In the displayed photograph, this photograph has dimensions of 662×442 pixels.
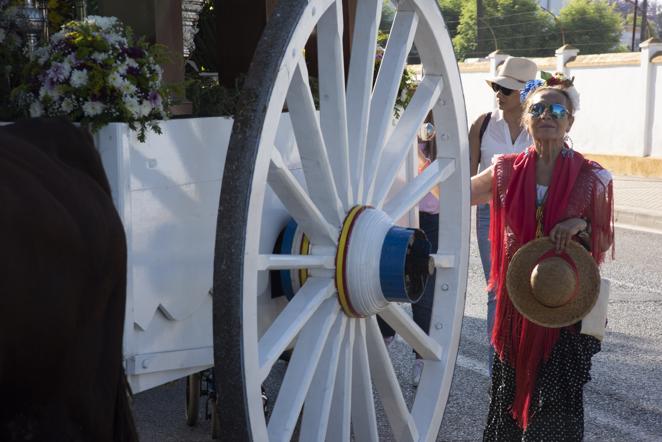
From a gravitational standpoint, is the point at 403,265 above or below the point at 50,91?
below

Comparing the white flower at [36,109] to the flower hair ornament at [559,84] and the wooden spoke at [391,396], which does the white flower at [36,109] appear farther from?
the flower hair ornament at [559,84]

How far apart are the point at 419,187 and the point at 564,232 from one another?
57 centimetres

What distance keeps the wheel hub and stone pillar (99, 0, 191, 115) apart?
69cm

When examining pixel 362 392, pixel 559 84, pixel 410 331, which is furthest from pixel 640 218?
pixel 362 392

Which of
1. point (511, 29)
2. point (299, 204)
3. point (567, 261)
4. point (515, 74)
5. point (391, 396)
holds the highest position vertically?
point (511, 29)

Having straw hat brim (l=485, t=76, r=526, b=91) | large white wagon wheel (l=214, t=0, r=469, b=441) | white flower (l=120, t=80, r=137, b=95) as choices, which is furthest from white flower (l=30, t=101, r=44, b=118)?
straw hat brim (l=485, t=76, r=526, b=91)

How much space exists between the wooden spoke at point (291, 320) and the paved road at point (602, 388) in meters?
1.70

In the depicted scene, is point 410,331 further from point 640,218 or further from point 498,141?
point 640,218

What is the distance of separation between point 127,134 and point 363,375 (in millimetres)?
1009

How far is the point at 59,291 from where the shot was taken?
2.08 m

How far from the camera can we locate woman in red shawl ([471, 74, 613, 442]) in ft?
11.8

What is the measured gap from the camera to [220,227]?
88.7 inches

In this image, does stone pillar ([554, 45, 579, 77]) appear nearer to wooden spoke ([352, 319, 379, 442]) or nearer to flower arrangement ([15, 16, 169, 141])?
wooden spoke ([352, 319, 379, 442])

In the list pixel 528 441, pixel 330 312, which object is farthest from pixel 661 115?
pixel 330 312
